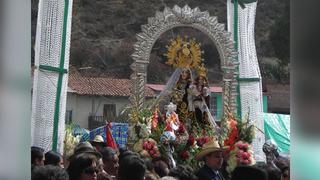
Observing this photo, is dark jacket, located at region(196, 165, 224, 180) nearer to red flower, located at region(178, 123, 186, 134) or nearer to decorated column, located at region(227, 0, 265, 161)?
red flower, located at region(178, 123, 186, 134)

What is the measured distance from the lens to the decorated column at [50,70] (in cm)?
457

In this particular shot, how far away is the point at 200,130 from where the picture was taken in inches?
237

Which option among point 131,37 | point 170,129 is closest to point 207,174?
point 170,129

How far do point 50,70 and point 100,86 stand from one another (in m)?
1.77

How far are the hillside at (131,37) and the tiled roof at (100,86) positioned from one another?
0.33 feet

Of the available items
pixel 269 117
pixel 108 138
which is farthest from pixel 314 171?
pixel 269 117

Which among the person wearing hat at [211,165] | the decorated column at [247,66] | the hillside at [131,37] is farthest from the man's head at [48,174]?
the hillside at [131,37]

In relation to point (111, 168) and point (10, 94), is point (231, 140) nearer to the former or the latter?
point (111, 168)

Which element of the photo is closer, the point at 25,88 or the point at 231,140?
the point at 25,88

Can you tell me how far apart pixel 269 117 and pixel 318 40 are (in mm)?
6405

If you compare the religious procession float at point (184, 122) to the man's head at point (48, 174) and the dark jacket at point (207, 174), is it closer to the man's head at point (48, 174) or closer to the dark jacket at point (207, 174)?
the dark jacket at point (207, 174)

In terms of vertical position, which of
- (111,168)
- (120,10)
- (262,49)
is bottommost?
(111,168)

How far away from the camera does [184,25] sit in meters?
6.23

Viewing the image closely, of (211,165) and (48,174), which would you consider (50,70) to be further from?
(48,174)
